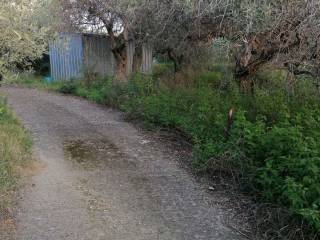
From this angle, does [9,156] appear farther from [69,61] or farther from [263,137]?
[69,61]

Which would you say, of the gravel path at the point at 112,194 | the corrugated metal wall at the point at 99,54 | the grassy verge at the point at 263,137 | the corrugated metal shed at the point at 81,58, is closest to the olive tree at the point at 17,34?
the gravel path at the point at 112,194

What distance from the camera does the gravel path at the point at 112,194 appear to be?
499 centimetres

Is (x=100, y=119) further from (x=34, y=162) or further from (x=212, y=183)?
(x=212, y=183)

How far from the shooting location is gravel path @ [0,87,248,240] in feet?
16.4

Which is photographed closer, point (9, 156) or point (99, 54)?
point (9, 156)

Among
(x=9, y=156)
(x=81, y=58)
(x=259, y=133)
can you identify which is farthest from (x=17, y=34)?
(x=81, y=58)

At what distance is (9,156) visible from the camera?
662cm

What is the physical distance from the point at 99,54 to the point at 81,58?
79cm

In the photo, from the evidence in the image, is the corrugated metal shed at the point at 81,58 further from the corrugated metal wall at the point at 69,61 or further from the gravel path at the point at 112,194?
the gravel path at the point at 112,194

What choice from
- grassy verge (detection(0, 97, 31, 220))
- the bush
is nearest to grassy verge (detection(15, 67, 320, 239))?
the bush

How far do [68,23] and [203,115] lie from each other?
333 inches

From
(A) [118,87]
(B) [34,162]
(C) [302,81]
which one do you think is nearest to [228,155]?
(C) [302,81]

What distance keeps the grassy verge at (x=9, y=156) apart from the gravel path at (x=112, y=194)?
0.67 feet

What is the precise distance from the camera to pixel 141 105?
11.2m
